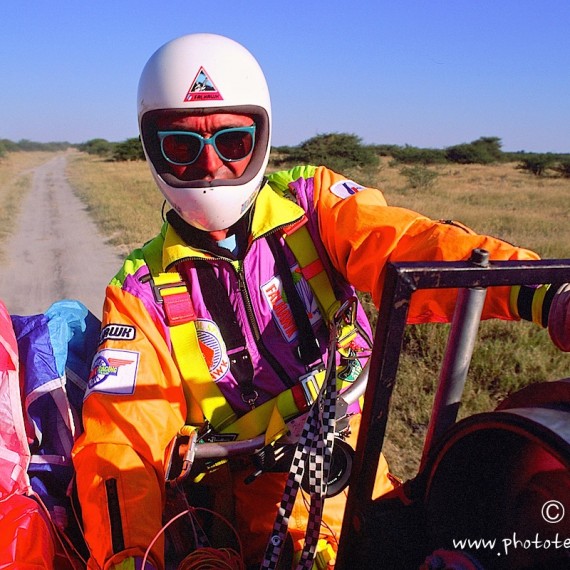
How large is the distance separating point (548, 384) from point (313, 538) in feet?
2.17

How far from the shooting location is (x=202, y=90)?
1.88m

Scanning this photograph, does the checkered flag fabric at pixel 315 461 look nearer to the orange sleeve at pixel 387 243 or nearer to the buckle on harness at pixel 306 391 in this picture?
the orange sleeve at pixel 387 243

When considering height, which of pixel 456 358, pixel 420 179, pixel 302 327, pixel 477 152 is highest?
pixel 477 152

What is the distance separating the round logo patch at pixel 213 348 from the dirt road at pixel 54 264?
11.5ft

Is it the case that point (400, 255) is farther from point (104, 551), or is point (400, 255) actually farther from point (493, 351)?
point (493, 351)

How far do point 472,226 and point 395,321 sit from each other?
30.8 ft

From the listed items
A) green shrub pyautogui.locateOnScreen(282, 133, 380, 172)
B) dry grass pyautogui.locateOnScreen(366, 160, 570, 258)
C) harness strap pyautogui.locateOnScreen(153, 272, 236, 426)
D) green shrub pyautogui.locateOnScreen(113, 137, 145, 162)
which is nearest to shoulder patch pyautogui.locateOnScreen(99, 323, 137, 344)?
harness strap pyautogui.locateOnScreen(153, 272, 236, 426)

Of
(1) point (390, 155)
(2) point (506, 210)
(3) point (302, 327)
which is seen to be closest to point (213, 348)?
(3) point (302, 327)

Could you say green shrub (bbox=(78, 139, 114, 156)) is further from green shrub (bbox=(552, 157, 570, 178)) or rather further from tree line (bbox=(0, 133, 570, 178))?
green shrub (bbox=(552, 157, 570, 178))

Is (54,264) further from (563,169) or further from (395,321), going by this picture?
(563,169)

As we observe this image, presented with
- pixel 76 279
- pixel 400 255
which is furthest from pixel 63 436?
pixel 76 279

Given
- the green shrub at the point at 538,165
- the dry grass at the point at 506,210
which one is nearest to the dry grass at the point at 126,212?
the dry grass at the point at 506,210

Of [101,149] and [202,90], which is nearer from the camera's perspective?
[202,90]

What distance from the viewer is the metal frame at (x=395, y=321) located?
826 millimetres
